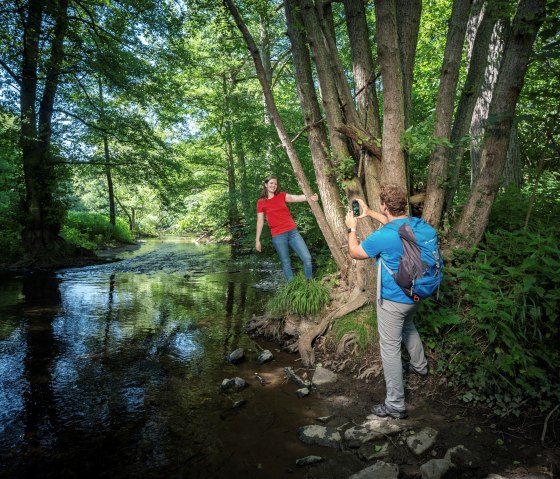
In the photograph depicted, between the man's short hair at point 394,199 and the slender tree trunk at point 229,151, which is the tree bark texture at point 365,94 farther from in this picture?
the slender tree trunk at point 229,151

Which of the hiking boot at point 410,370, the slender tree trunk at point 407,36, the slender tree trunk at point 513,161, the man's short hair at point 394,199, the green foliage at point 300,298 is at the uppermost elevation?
the slender tree trunk at point 407,36

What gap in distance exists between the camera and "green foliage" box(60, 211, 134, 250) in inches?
694

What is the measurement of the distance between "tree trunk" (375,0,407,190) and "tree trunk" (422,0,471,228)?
0.39m

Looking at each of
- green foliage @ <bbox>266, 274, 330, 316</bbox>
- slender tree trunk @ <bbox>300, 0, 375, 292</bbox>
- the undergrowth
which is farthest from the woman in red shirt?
the undergrowth

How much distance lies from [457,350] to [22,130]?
1438 centimetres

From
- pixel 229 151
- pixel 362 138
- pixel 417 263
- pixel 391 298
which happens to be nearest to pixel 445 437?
pixel 391 298

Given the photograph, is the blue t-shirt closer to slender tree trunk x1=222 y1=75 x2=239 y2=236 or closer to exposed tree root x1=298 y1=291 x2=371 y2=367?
exposed tree root x1=298 y1=291 x2=371 y2=367

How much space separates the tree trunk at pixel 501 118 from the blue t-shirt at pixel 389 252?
140 cm

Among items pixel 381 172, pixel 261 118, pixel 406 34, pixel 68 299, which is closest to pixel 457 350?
pixel 381 172

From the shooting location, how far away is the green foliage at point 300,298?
5168mm

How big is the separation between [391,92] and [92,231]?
20385mm

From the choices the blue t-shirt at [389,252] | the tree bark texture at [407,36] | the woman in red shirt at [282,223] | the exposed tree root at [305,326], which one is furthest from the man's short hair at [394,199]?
the woman in red shirt at [282,223]

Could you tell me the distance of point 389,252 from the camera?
9.66ft

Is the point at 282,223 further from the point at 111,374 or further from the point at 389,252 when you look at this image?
the point at 111,374
